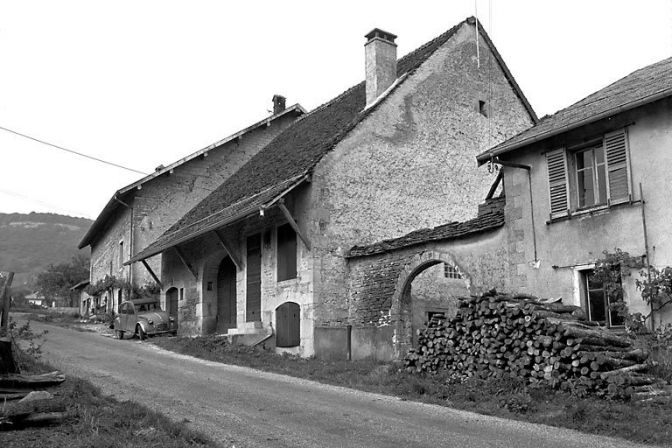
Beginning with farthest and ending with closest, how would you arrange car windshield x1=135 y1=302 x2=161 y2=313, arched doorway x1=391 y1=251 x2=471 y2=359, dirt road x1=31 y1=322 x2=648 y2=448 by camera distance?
car windshield x1=135 y1=302 x2=161 y2=313, arched doorway x1=391 y1=251 x2=471 y2=359, dirt road x1=31 y1=322 x2=648 y2=448

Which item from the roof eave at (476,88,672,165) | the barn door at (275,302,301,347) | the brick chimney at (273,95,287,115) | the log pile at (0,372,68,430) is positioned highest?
the brick chimney at (273,95,287,115)

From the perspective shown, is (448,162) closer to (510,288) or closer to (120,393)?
(510,288)

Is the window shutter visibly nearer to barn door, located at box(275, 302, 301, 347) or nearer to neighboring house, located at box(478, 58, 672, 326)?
neighboring house, located at box(478, 58, 672, 326)

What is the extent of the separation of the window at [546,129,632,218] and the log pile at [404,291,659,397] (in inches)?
80.8

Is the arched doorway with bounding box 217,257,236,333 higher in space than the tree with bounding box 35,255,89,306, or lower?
lower

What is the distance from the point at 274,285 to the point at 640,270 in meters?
10.2

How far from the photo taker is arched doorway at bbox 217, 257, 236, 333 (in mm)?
22188

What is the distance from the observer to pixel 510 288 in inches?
518

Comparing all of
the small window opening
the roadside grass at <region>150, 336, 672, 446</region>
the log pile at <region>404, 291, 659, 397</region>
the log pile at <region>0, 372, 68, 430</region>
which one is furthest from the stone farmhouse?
the log pile at <region>0, 372, 68, 430</region>

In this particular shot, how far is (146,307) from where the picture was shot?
2464 centimetres

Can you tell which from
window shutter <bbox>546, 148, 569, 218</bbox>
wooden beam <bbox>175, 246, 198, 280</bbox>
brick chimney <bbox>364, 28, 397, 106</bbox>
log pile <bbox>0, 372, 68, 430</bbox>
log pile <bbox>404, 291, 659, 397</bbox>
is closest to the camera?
log pile <bbox>0, 372, 68, 430</bbox>

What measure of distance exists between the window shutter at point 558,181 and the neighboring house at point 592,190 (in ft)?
0.06

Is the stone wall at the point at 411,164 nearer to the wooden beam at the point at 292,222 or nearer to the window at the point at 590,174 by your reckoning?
the wooden beam at the point at 292,222

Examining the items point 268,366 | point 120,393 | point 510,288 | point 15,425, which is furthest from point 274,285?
point 15,425
